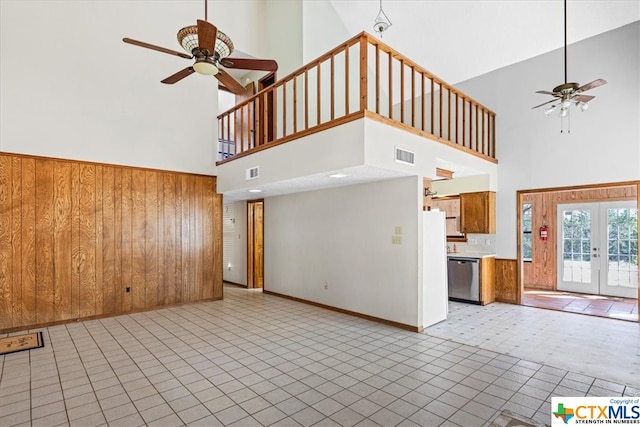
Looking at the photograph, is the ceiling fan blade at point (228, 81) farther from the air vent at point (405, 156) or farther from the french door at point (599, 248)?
the french door at point (599, 248)

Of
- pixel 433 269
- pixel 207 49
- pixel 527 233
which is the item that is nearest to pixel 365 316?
pixel 433 269

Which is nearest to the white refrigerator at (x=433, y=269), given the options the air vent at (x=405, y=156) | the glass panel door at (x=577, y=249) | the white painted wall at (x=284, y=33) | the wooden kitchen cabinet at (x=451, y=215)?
the air vent at (x=405, y=156)

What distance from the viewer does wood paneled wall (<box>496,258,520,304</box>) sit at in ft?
20.4

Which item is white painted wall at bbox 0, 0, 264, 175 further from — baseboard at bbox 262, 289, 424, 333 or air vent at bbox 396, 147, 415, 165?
air vent at bbox 396, 147, 415, 165

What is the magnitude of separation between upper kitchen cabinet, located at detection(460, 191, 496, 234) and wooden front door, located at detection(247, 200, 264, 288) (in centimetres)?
447

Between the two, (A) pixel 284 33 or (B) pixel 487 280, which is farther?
(A) pixel 284 33

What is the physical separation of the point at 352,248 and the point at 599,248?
5573 millimetres

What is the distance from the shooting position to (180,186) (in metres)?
6.18

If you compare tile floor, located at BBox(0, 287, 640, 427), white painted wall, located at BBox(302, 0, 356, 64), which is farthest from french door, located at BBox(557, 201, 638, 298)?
white painted wall, located at BBox(302, 0, 356, 64)

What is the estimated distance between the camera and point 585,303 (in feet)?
20.5

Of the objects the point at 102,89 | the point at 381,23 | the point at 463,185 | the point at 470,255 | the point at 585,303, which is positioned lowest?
the point at 585,303

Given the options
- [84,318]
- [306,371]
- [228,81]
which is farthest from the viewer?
[84,318]

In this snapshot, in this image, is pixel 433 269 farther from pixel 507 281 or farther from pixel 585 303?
pixel 585 303

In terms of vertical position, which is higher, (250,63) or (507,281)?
(250,63)
